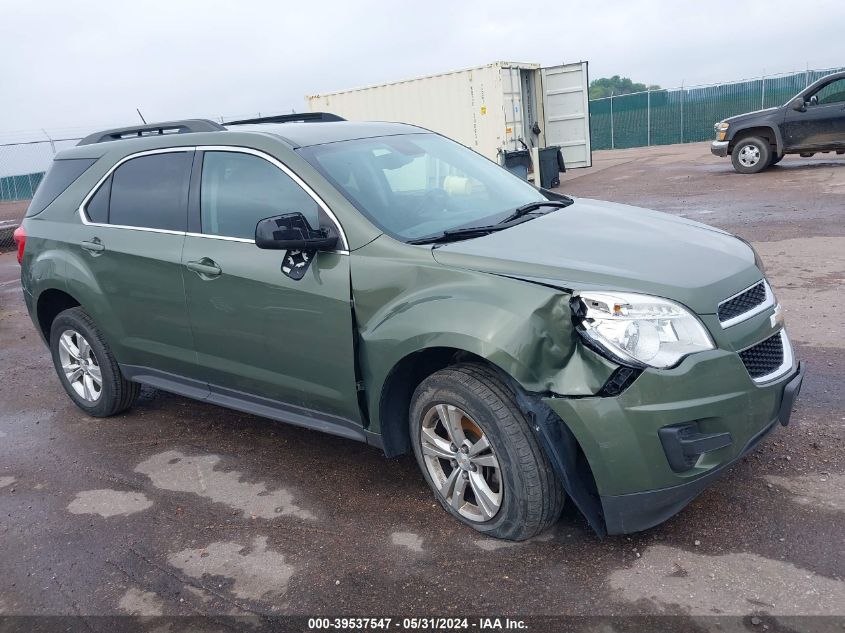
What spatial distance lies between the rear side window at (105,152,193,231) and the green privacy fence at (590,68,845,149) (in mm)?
28391

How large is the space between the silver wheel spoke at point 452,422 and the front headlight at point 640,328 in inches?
27.5

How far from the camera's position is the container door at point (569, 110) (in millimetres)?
17938

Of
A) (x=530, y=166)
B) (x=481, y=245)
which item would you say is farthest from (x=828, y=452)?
(x=530, y=166)

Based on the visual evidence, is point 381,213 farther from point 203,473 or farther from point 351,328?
point 203,473

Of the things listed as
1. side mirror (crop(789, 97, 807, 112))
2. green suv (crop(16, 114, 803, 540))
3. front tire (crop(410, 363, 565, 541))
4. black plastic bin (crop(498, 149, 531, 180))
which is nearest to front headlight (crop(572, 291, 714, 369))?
green suv (crop(16, 114, 803, 540))

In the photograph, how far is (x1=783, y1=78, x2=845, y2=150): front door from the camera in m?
14.7

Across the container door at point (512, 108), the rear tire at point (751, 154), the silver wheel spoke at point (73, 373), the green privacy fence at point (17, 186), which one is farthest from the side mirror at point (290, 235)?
the green privacy fence at point (17, 186)

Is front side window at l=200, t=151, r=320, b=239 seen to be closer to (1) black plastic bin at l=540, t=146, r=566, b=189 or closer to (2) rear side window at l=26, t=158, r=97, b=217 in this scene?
(2) rear side window at l=26, t=158, r=97, b=217

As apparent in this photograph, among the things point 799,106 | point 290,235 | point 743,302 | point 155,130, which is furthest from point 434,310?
point 799,106

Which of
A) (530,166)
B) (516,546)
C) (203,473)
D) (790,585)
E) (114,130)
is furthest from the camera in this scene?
(530,166)

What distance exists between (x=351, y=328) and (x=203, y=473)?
1.51m

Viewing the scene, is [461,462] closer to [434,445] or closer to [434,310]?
[434,445]

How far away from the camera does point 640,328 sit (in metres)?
2.96

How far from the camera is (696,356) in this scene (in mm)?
2930
